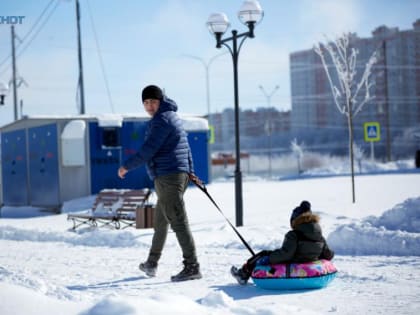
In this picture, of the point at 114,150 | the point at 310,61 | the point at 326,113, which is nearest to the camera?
the point at 114,150

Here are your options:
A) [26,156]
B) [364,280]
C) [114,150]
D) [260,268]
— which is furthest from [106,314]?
[26,156]

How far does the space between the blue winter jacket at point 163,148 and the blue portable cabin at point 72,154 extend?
38.0 feet

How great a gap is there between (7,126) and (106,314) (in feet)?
57.6

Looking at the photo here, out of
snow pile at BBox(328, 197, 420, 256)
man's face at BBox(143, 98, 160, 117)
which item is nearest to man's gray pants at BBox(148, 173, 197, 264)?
man's face at BBox(143, 98, 160, 117)

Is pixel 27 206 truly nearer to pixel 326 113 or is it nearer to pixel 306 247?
pixel 306 247

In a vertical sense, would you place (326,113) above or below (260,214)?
above

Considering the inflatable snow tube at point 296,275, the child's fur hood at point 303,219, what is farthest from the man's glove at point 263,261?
the child's fur hood at point 303,219

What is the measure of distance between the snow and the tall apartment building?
4524cm

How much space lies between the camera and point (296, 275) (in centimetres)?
545

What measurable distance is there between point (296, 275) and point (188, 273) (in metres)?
1.23

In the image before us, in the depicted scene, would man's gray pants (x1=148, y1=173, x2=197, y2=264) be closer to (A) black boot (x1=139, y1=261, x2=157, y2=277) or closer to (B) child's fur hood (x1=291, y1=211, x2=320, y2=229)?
(A) black boot (x1=139, y1=261, x2=157, y2=277)

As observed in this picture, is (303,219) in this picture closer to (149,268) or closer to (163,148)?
(163,148)

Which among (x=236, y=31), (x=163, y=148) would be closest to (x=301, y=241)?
(x=163, y=148)

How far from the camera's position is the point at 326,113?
80.1 metres
